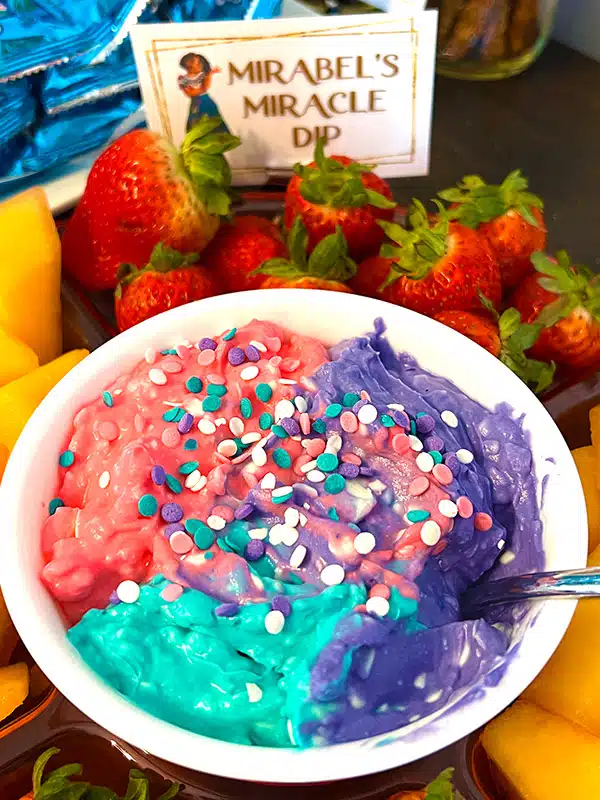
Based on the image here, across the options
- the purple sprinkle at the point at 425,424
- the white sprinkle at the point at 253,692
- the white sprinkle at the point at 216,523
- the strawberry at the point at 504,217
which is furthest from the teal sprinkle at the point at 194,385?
the strawberry at the point at 504,217

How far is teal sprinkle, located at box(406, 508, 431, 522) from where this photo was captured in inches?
39.1

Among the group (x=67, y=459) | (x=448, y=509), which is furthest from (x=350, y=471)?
(x=67, y=459)

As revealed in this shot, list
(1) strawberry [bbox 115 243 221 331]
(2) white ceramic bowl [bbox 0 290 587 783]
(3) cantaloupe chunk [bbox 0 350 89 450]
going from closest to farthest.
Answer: (2) white ceramic bowl [bbox 0 290 587 783] < (3) cantaloupe chunk [bbox 0 350 89 450] < (1) strawberry [bbox 115 243 221 331]

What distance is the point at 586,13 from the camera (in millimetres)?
2311

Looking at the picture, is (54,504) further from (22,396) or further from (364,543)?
(364,543)

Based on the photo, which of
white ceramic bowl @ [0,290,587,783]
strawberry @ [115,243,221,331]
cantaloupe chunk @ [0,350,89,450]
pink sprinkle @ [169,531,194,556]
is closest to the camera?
white ceramic bowl @ [0,290,587,783]

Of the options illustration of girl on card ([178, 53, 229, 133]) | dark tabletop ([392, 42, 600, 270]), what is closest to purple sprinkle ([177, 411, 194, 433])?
illustration of girl on card ([178, 53, 229, 133])

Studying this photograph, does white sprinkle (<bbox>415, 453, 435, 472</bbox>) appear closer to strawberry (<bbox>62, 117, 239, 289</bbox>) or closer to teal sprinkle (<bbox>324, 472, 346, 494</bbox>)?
teal sprinkle (<bbox>324, 472, 346, 494</bbox>)

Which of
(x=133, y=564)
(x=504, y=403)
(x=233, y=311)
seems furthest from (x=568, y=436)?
(x=133, y=564)

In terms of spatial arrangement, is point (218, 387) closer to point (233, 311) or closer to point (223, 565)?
point (233, 311)

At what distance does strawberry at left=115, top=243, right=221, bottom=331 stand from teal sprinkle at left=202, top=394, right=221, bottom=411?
30 cm

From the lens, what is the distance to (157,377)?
1121mm

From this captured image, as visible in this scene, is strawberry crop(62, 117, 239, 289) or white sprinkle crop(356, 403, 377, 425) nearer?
white sprinkle crop(356, 403, 377, 425)

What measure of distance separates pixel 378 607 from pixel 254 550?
168 mm
